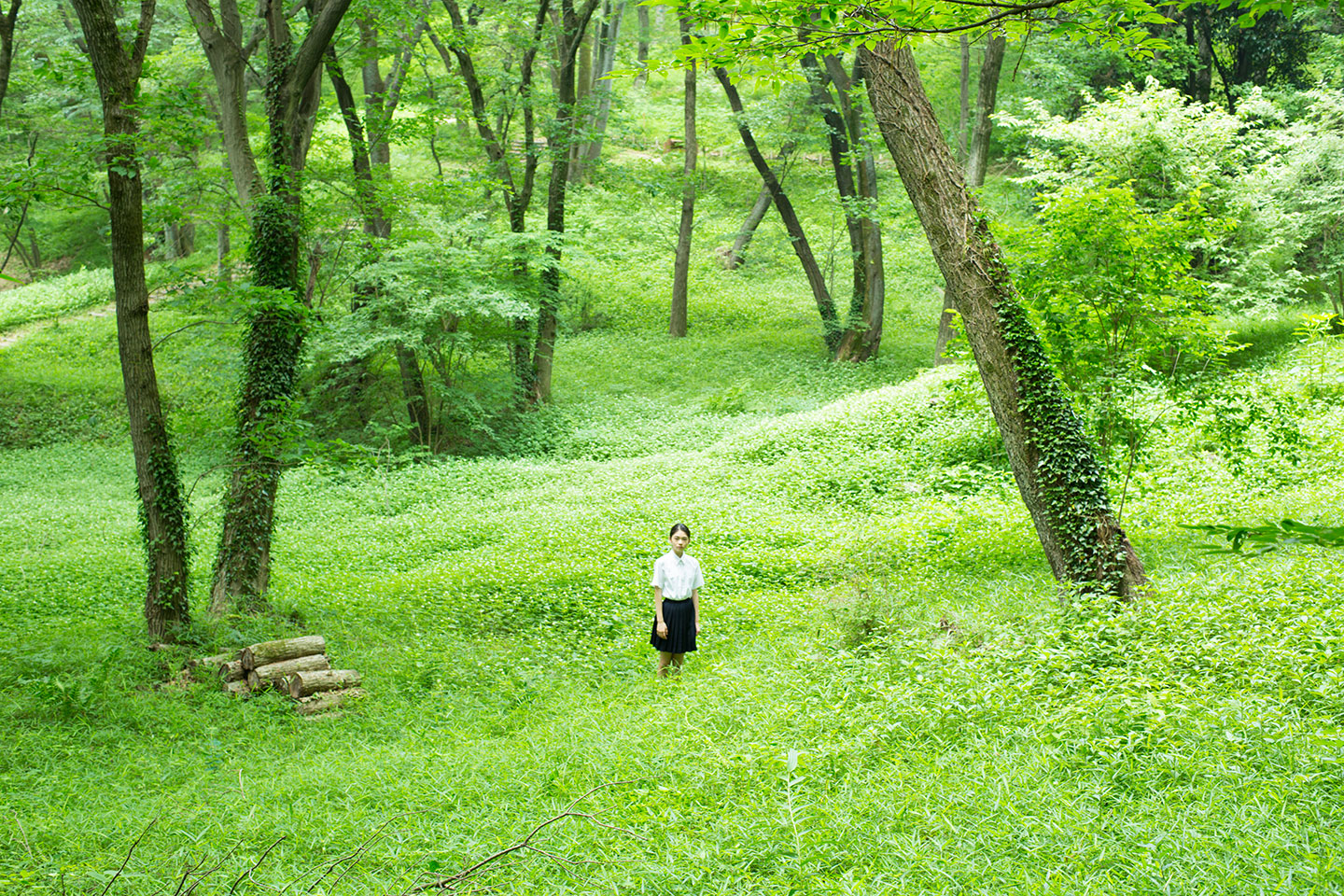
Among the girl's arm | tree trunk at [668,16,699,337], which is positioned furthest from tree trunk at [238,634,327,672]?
tree trunk at [668,16,699,337]

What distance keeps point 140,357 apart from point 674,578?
524 centimetres

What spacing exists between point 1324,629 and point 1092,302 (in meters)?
4.20

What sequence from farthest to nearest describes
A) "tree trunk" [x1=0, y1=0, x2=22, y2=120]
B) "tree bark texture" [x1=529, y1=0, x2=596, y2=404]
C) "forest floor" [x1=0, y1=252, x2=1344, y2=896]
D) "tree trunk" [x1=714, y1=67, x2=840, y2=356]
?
"tree trunk" [x1=714, y1=67, x2=840, y2=356], "tree bark texture" [x1=529, y1=0, x2=596, y2=404], "tree trunk" [x1=0, y1=0, x2=22, y2=120], "forest floor" [x1=0, y1=252, x2=1344, y2=896]

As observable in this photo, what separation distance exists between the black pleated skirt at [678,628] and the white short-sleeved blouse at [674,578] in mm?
67

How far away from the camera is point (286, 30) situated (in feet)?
31.8

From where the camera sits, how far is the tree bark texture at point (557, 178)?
18.8 meters

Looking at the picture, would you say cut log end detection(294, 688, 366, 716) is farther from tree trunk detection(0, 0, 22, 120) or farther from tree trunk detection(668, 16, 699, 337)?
tree trunk detection(668, 16, 699, 337)

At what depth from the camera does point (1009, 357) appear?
7.05 m

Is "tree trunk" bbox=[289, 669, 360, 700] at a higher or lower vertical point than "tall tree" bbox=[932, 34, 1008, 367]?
lower

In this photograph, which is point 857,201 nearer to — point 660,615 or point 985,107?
point 985,107

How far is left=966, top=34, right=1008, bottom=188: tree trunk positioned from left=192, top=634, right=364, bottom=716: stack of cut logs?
13857mm

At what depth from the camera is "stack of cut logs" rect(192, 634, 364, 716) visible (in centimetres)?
731

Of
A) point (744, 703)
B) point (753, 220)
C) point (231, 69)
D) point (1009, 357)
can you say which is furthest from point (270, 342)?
point (753, 220)

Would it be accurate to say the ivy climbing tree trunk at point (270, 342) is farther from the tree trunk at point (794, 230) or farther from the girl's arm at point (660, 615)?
the tree trunk at point (794, 230)
